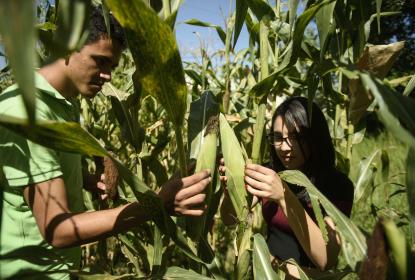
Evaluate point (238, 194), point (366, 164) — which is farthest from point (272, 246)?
point (238, 194)

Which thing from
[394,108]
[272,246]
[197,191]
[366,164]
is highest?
[394,108]

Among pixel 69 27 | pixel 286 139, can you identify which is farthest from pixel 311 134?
pixel 69 27

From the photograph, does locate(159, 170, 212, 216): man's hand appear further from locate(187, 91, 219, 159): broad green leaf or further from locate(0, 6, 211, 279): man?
locate(187, 91, 219, 159): broad green leaf

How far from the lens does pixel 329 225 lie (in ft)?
3.38

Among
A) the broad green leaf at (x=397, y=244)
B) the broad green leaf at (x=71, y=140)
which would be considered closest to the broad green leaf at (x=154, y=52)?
the broad green leaf at (x=71, y=140)

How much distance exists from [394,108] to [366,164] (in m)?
0.85

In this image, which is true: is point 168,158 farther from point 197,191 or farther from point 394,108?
point 394,108

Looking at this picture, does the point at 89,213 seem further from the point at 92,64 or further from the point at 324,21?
the point at 324,21

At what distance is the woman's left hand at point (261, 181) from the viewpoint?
29.6 inches

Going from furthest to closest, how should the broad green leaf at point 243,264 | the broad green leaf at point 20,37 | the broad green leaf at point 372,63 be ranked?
1. the broad green leaf at point 243,264
2. the broad green leaf at point 372,63
3. the broad green leaf at point 20,37

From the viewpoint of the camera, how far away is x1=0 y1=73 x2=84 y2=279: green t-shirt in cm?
67

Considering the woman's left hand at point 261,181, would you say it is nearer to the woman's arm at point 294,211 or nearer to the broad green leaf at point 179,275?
the woman's arm at point 294,211

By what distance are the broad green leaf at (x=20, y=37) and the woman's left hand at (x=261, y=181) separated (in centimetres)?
60

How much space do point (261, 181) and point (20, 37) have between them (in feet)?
2.03
